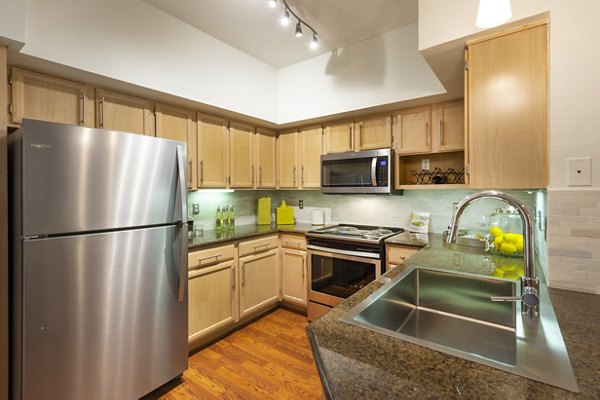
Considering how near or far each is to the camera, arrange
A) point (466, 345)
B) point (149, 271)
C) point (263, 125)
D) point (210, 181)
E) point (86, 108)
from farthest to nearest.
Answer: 1. point (263, 125)
2. point (210, 181)
3. point (86, 108)
4. point (149, 271)
5. point (466, 345)

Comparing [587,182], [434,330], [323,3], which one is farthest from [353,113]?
[434,330]

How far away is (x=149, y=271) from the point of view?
1.72 metres

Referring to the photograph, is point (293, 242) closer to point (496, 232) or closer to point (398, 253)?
point (398, 253)

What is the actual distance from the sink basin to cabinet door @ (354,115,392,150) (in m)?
1.57

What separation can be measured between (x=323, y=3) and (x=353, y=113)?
0.97 metres

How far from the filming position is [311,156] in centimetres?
309

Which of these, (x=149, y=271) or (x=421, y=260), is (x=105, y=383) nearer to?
(x=149, y=271)

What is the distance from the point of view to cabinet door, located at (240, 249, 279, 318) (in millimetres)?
2646

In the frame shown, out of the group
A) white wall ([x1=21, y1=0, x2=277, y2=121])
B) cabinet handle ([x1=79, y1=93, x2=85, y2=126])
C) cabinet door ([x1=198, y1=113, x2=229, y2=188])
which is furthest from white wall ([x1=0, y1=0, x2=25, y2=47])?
cabinet door ([x1=198, y1=113, x2=229, y2=188])

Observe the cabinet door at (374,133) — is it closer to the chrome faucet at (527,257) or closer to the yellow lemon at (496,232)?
the yellow lemon at (496,232)

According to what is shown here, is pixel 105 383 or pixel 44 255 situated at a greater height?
pixel 44 255

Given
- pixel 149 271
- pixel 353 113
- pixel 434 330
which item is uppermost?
pixel 353 113

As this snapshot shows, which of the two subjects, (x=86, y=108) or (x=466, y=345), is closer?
(x=466, y=345)

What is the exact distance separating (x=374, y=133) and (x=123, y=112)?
2.11 metres
